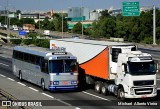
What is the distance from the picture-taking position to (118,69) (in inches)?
881

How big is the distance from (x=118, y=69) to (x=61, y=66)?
13.4 ft

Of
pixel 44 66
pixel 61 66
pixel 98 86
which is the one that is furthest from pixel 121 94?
pixel 44 66

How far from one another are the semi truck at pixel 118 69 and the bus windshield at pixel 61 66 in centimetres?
125

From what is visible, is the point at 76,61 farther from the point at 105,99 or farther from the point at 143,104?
the point at 143,104

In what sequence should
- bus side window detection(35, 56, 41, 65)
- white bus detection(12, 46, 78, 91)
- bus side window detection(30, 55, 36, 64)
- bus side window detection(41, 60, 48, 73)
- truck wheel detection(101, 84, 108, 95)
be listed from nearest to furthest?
truck wheel detection(101, 84, 108, 95), white bus detection(12, 46, 78, 91), bus side window detection(41, 60, 48, 73), bus side window detection(35, 56, 41, 65), bus side window detection(30, 55, 36, 64)

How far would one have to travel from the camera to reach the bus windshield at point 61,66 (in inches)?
976

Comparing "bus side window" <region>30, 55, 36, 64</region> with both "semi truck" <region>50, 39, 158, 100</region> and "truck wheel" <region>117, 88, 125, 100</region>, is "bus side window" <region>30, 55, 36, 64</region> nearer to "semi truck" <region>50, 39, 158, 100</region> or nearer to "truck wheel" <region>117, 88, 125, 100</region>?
"semi truck" <region>50, 39, 158, 100</region>

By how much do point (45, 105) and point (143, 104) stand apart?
4.94 m

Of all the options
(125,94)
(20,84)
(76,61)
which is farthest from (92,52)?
(20,84)

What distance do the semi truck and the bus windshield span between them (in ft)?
4.11

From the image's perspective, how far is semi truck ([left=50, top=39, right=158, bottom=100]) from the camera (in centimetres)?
2120

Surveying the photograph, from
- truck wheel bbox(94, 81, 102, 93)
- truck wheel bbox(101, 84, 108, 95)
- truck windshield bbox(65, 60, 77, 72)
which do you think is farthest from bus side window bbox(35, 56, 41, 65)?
truck wheel bbox(101, 84, 108, 95)

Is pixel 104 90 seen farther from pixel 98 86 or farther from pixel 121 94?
pixel 121 94

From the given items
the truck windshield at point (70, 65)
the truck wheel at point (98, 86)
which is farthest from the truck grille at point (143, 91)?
the truck windshield at point (70, 65)
